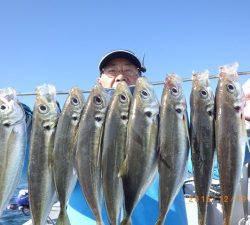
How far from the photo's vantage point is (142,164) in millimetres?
3834

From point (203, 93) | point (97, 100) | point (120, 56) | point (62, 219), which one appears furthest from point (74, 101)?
point (120, 56)

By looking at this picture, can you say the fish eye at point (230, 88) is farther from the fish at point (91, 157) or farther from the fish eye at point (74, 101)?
the fish eye at point (74, 101)

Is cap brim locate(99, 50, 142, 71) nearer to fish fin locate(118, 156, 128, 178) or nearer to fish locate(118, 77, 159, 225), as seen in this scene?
fish locate(118, 77, 159, 225)

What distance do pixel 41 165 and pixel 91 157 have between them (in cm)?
54

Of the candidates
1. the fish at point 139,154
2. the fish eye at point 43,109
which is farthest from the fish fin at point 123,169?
the fish eye at point 43,109

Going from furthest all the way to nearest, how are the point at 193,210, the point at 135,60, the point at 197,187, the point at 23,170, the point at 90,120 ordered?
the point at 193,210 < the point at 135,60 < the point at 23,170 < the point at 90,120 < the point at 197,187

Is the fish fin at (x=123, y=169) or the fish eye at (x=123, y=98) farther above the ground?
the fish eye at (x=123, y=98)

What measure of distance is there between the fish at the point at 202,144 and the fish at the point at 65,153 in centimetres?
117

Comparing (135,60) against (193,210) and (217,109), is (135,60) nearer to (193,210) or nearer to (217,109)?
(217,109)

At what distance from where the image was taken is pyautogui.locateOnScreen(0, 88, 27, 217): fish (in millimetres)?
4191

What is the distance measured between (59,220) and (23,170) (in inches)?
30.5

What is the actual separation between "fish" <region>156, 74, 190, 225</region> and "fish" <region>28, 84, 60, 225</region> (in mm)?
1111

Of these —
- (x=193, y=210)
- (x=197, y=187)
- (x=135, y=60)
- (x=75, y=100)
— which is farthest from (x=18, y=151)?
(x=193, y=210)

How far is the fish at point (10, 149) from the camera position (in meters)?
4.19
